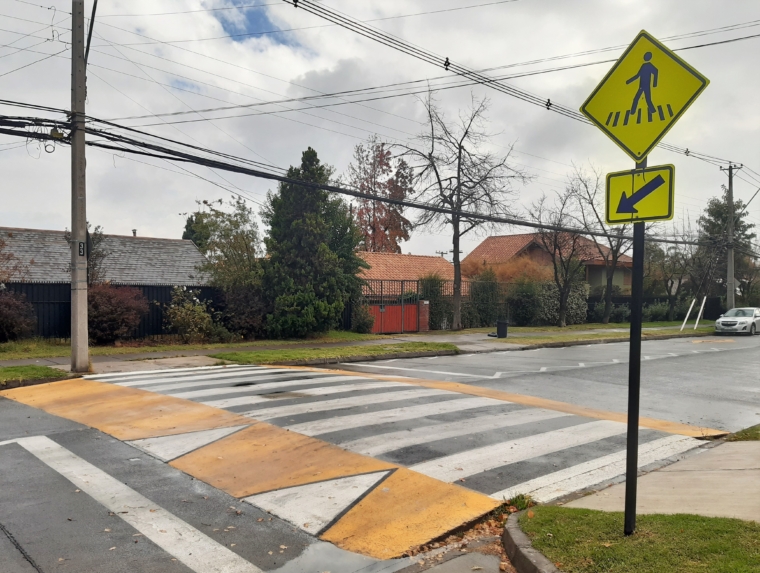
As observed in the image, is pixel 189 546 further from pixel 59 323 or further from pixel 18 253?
pixel 18 253


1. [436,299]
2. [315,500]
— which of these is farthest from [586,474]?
[436,299]

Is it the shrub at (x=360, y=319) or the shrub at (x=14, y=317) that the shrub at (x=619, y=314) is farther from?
the shrub at (x=14, y=317)

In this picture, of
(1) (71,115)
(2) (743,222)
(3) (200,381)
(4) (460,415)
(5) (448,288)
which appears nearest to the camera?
(4) (460,415)

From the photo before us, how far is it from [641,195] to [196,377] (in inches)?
416

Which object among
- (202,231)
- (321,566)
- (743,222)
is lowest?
(321,566)

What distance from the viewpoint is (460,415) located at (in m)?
9.33

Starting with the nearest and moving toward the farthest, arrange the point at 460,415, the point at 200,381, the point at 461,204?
the point at 460,415 → the point at 200,381 → the point at 461,204

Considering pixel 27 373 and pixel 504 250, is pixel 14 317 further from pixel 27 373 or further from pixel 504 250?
pixel 504 250

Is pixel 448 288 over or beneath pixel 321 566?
over

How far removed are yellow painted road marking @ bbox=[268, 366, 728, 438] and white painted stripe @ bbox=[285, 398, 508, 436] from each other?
2.29ft

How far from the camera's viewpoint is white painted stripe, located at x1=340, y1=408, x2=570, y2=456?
7410mm

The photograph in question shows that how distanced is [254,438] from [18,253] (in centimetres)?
2118

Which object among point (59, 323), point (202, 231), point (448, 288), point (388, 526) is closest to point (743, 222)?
→ point (448, 288)

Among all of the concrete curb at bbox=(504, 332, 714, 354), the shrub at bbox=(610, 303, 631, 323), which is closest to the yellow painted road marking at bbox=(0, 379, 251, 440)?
the concrete curb at bbox=(504, 332, 714, 354)
